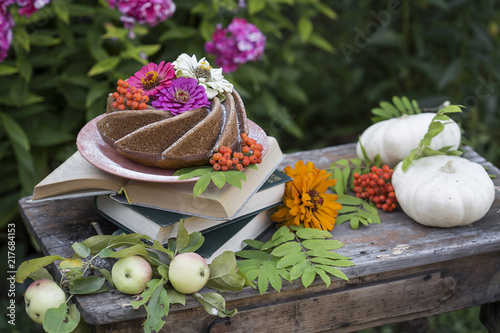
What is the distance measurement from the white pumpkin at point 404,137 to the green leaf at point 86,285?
67cm

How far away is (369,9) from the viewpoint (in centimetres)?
235

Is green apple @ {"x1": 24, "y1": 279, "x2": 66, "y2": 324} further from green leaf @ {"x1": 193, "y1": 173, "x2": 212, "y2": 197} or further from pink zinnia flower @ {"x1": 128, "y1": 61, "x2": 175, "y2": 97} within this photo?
pink zinnia flower @ {"x1": 128, "y1": 61, "x2": 175, "y2": 97}

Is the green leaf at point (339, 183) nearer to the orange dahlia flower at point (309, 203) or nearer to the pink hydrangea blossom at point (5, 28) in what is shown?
the orange dahlia flower at point (309, 203)

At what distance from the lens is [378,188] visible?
1190 mm

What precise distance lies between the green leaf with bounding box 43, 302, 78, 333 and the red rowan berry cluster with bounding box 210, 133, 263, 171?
330 mm

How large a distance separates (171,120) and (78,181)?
0.23m

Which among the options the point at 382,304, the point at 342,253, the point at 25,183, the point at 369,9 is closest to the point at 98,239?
the point at 342,253

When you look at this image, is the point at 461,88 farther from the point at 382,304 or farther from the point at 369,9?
the point at 382,304

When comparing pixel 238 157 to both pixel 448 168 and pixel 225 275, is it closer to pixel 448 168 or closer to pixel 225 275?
pixel 225 275

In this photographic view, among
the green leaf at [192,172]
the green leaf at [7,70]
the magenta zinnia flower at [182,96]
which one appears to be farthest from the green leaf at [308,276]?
the green leaf at [7,70]

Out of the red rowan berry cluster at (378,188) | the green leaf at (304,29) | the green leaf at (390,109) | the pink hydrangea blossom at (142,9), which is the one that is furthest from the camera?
the green leaf at (304,29)

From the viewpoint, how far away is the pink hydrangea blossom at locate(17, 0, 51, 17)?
1441 millimetres

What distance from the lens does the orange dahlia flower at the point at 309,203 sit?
42.5 inches

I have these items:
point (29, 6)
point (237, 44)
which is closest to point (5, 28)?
point (29, 6)
